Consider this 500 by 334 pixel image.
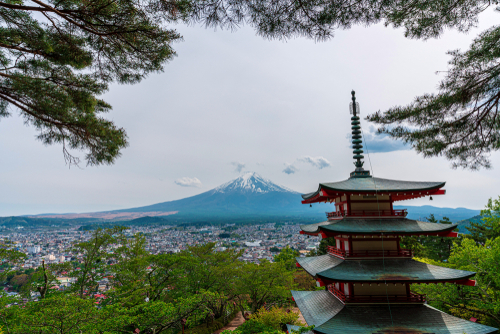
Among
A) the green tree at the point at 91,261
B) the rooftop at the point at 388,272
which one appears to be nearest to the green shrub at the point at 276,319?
the rooftop at the point at 388,272

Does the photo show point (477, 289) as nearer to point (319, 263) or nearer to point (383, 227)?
point (383, 227)

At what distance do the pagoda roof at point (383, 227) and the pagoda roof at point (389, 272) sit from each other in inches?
39.2

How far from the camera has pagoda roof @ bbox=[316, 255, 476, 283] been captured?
279 inches

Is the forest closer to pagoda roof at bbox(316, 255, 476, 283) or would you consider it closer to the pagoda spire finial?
pagoda roof at bbox(316, 255, 476, 283)

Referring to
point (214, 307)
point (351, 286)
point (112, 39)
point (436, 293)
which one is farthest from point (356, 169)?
point (214, 307)

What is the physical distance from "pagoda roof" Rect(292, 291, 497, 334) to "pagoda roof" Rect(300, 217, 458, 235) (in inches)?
87.8

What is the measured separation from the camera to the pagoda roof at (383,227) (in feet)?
25.2

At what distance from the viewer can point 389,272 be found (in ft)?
24.6

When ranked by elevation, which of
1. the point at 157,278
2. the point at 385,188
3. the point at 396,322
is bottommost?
the point at 157,278

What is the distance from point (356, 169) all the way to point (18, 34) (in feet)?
35.2

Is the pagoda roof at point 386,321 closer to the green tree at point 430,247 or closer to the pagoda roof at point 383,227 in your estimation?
the pagoda roof at point 383,227

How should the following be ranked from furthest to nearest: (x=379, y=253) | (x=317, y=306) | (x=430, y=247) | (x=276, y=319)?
(x=430, y=247) < (x=276, y=319) < (x=317, y=306) < (x=379, y=253)

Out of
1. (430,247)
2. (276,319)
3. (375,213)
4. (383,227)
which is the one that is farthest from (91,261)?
(430,247)

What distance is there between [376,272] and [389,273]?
37 cm
